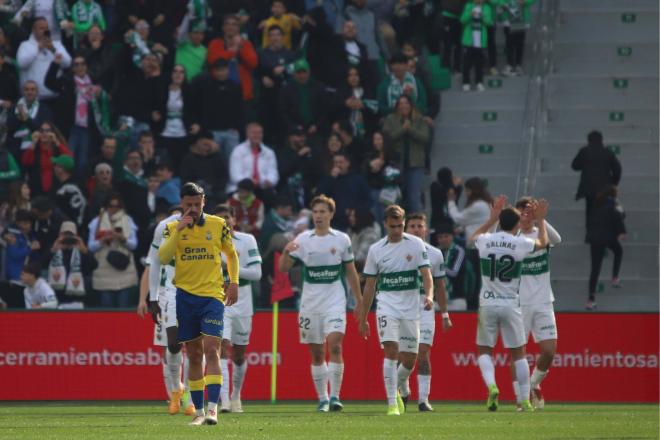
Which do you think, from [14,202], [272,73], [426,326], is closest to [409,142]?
[272,73]

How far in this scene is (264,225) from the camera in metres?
25.2

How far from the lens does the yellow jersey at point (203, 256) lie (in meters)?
16.2

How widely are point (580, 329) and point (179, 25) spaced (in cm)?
913

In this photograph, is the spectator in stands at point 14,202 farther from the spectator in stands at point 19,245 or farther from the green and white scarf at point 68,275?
the green and white scarf at point 68,275

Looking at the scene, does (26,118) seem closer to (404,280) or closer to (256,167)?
(256,167)

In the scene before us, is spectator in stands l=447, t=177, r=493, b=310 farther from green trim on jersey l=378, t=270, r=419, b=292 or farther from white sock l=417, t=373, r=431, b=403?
green trim on jersey l=378, t=270, r=419, b=292

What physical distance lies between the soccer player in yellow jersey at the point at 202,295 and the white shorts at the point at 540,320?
5.38 metres

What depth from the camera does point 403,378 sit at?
19938 millimetres

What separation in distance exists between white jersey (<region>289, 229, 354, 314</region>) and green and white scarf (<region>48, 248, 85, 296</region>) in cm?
556

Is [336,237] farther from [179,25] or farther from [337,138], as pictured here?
[179,25]

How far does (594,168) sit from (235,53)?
6244 mm

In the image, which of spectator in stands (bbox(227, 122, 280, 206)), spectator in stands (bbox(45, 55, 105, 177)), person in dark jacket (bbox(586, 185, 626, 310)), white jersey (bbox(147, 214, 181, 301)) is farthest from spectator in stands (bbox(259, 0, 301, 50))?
white jersey (bbox(147, 214, 181, 301))

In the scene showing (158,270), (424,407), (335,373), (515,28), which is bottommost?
(424,407)

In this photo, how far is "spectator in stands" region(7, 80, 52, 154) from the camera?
25938 mm
